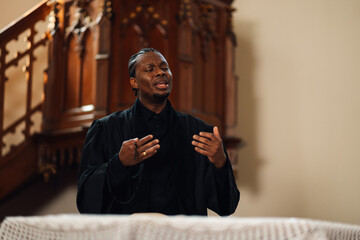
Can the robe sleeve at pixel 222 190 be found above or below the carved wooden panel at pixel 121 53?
below

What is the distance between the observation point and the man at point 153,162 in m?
2.33

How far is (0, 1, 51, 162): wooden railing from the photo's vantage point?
16.0 ft

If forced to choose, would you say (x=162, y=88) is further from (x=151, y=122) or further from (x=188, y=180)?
(x=188, y=180)

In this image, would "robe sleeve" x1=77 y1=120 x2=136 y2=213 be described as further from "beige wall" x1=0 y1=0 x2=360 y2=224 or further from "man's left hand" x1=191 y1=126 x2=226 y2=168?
"beige wall" x1=0 y1=0 x2=360 y2=224

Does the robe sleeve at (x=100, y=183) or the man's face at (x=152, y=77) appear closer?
the robe sleeve at (x=100, y=183)

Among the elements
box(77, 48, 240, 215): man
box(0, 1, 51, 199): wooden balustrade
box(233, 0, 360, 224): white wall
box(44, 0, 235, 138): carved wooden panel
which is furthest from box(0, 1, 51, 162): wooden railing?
box(77, 48, 240, 215): man

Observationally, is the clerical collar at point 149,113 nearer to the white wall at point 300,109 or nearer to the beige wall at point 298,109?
the beige wall at point 298,109

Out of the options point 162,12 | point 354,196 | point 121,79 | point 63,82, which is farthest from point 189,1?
point 354,196

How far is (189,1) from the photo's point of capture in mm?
5172

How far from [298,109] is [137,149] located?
12.3 ft

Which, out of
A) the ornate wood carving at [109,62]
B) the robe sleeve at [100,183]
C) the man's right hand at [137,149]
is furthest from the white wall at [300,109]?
the man's right hand at [137,149]

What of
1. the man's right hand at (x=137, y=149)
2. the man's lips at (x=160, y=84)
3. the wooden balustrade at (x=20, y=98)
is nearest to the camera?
the man's right hand at (x=137, y=149)

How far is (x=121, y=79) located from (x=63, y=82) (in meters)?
0.65

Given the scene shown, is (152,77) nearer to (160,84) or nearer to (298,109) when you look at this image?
(160,84)
